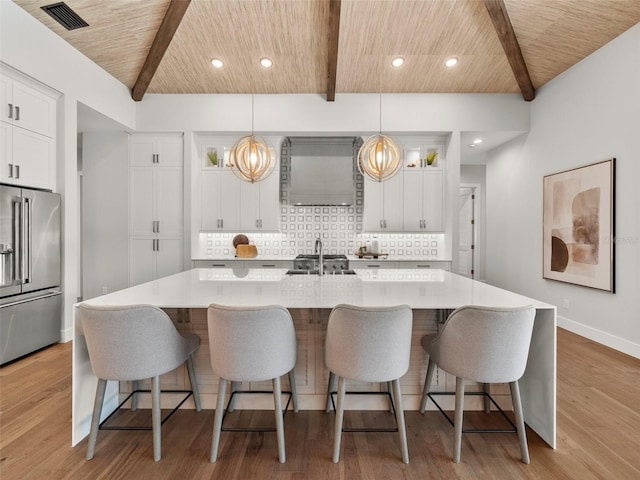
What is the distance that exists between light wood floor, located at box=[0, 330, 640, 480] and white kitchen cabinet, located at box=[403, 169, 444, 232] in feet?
9.34

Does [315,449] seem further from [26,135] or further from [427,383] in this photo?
[26,135]

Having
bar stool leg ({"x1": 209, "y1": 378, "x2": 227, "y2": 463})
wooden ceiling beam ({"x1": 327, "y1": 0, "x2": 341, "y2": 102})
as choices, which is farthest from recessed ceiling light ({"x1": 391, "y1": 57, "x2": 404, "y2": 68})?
bar stool leg ({"x1": 209, "y1": 378, "x2": 227, "y2": 463})

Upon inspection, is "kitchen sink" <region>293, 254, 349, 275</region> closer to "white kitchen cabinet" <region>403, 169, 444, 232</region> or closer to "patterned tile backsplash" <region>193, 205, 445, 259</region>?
"patterned tile backsplash" <region>193, 205, 445, 259</region>

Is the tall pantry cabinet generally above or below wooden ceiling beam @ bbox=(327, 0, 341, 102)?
below

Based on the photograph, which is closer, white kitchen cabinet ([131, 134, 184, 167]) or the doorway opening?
white kitchen cabinet ([131, 134, 184, 167])

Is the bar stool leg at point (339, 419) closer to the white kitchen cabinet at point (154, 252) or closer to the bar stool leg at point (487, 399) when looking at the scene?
the bar stool leg at point (487, 399)

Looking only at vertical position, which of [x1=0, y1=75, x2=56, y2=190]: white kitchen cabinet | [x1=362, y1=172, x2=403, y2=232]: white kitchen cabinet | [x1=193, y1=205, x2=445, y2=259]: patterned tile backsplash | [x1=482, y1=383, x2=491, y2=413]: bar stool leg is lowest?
[x1=482, y1=383, x2=491, y2=413]: bar stool leg

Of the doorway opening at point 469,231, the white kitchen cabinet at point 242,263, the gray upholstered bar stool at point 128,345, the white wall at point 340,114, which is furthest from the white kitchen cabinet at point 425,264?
the gray upholstered bar stool at point 128,345

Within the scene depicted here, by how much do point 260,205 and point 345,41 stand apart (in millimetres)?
2375

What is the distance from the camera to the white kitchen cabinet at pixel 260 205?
16.0ft

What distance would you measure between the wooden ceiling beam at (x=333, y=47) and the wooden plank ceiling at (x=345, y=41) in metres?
0.04

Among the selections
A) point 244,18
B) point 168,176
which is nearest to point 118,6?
point 244,18

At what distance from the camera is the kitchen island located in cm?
179

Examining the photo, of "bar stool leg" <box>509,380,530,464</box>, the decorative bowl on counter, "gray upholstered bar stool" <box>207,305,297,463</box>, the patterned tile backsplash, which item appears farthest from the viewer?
the patterned tile backsplash
